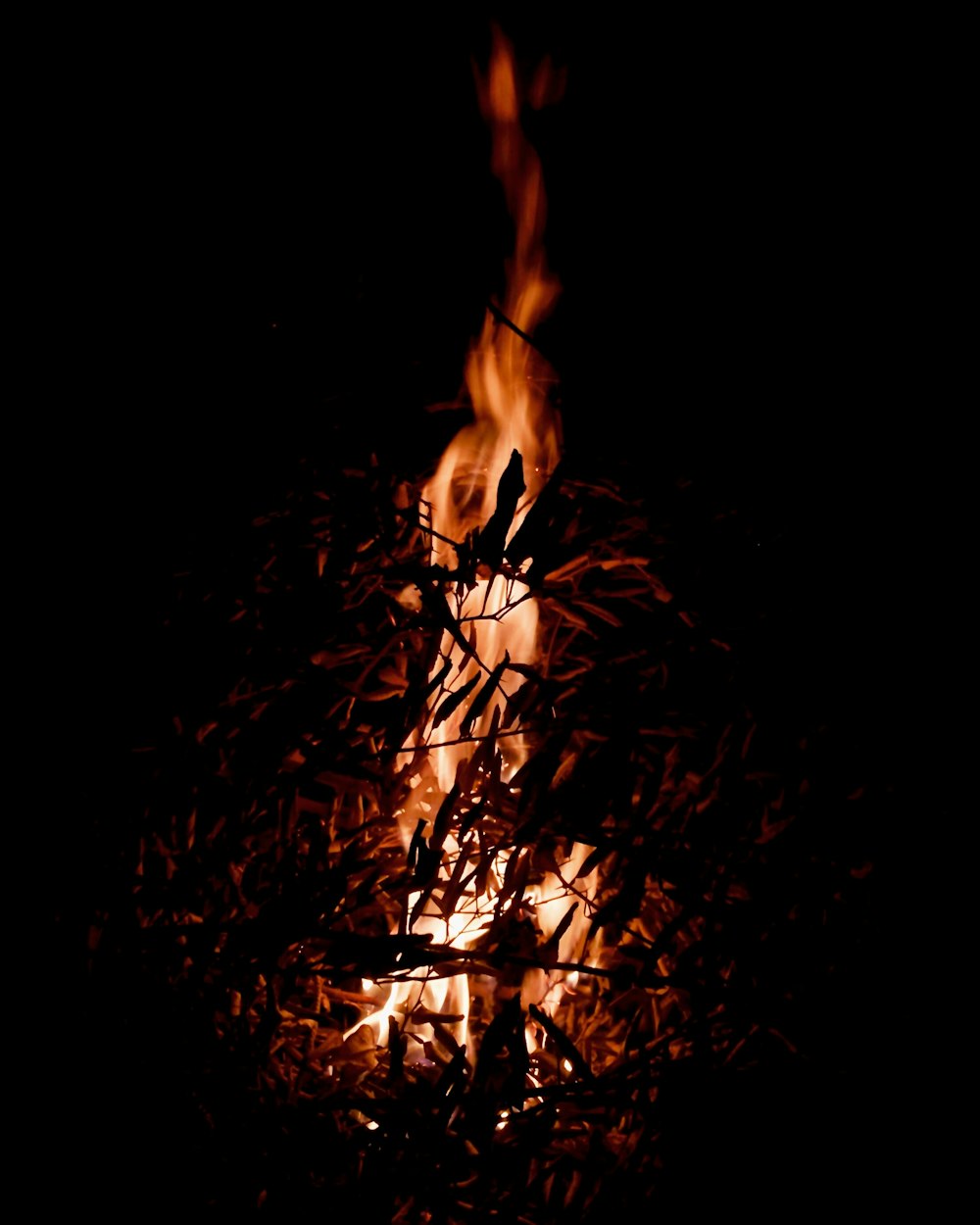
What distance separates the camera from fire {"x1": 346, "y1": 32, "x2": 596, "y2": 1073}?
620 millimetres

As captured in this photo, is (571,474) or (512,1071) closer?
(512,1071)

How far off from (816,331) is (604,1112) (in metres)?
0.99

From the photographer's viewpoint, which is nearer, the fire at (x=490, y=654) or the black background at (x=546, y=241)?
the fire at (x=490, y=654)

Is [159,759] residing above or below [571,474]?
below

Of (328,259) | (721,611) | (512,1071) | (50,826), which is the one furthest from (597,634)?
(328,259)

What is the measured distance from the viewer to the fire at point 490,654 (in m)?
0.62

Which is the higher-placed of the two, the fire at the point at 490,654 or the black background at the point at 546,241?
the black background at the point at 546,241

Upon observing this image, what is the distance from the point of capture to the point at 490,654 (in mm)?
751

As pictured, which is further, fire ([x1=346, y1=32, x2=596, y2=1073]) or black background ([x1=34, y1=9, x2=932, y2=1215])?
black background ([x1=34, y1=9, x2=932, y2=1215])

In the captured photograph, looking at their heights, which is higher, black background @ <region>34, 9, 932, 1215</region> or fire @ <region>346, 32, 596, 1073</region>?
black background @ <region>34, 9, 932, 1215</region>

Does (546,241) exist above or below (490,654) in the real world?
above

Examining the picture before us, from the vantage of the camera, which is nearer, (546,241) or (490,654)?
(490,654)

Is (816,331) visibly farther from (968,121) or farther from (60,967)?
(60,967)

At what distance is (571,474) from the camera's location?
2.44ft
